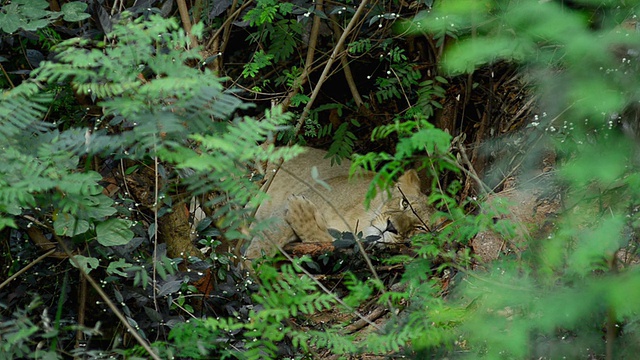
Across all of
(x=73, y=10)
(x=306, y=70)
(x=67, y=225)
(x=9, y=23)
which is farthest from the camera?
(x=306, y=70)

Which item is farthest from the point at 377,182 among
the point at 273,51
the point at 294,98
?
the point at 273,51

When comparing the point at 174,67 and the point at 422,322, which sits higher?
the point at 174,67

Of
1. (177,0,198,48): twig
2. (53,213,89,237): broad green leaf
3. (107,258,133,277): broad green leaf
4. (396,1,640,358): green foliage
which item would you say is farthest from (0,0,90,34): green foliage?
(396,1,640,358): green foliage

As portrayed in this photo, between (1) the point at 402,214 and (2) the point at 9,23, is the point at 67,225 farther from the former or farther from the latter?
(1) the point at 402,214

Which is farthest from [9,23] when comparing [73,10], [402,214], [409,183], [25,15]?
[409,183]

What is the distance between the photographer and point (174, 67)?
214 centimetres

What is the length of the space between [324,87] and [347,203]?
36.8 inches

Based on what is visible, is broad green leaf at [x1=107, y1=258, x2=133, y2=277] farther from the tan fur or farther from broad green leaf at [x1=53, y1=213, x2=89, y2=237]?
the tan fur

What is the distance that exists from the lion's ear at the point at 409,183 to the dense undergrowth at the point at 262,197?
0.43 m

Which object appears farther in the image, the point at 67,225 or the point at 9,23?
the point at 9,23

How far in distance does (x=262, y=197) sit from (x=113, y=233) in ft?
3.68

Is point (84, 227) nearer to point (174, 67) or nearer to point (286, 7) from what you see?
point (174, 67)

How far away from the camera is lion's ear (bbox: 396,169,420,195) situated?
528 centimetres

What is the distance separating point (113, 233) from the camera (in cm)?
304
